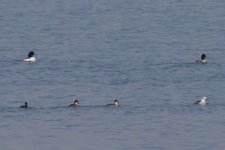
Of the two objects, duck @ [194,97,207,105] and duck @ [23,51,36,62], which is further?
duck @ [23,51,36,62]

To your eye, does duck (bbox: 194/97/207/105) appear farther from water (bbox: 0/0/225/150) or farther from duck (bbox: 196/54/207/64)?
duck (bbox: 196/54/207/64)

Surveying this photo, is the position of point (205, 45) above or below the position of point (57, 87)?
above

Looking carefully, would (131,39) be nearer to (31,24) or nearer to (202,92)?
(31,24)

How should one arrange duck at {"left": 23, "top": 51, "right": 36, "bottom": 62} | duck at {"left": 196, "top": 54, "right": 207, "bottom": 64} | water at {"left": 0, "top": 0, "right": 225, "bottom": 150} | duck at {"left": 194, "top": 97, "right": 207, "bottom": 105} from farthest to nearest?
duck at {"left": 23, "top": 51, "right": 36, "bottom": 62} < duck at {"left": 196, "top": 54, "right": 207, "bottom": 64} < duck at {"left": 194, "top": 97, "right": 207, "bottom": 105} < water at {"left": 0, "top": 0, "right": 225, "bottom": 150}

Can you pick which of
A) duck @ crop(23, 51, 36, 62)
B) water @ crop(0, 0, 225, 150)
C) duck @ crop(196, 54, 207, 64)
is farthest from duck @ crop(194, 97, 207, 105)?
duck @ crop(23, 51, 36, 62)

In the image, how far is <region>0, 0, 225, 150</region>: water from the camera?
193 feet

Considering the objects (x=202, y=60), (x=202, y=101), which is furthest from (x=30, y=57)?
(x=202, y=101)

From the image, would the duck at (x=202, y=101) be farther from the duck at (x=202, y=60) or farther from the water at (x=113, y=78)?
the duck at (x=202, y=60)

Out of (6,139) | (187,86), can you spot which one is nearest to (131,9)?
(187,86)

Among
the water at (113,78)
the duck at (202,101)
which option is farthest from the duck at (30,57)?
the duck at (202,101)

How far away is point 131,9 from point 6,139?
63.0 m

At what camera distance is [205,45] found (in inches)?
3573

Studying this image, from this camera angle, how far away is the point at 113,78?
75.6m

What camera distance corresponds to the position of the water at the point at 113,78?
5872 centimetres
